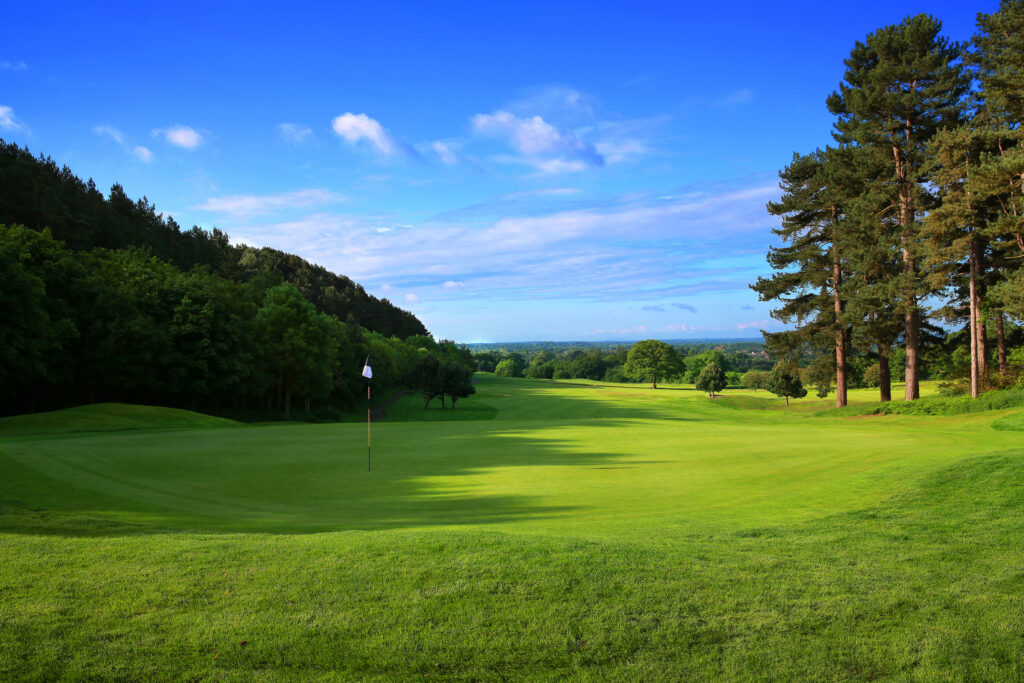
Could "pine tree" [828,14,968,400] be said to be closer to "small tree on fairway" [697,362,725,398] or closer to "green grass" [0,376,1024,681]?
"green grass" [0,376,1024,681]

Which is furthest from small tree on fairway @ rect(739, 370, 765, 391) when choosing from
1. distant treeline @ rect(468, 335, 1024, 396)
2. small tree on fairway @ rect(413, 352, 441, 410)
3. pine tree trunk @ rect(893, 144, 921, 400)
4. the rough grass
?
the rough grass

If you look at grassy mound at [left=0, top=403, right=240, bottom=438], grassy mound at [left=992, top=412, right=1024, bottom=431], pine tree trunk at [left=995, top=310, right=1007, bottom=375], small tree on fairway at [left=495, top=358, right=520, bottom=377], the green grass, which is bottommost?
grassy mound at [left=0, top=403, right=240, bottom=438]

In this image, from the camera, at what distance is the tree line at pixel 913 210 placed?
30.4 metres

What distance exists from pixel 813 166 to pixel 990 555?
1679 inches

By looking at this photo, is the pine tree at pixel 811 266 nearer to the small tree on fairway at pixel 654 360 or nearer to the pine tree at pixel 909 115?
the pine tree at pixel 909 115

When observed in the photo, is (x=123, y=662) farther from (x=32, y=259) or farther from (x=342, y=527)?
(x=32, y=259)

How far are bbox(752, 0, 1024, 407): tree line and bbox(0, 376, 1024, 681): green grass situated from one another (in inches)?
1024

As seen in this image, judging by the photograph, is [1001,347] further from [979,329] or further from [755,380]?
[755,380]

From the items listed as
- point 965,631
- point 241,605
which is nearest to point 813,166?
point 965,631

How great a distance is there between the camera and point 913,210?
121 ft

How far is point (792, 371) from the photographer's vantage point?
45.7 metres

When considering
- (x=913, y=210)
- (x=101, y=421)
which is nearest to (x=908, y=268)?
(x=913, y=210)

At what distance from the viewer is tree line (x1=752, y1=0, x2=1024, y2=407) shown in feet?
99.7

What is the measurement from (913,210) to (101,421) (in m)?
49.0
